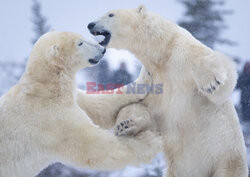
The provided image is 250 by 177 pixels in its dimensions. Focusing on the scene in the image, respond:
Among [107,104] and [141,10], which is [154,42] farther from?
[107,104]

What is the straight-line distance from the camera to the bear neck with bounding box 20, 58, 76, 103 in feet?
8.27

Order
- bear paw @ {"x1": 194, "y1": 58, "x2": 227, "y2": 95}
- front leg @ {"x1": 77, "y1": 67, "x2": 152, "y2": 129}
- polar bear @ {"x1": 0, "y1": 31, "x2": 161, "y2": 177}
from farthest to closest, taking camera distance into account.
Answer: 1. front leg @ {"x1": 77, "y1": 67, "x2": 152, "y2": 129}
2. bear paw @ {"x1": 194, "y1": 58, "x2": 227, "y2": 95}
3. polar bear @ {"x1": 0, "y1": 31, "x2": 161, "y2": 177}

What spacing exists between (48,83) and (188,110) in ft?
3.43

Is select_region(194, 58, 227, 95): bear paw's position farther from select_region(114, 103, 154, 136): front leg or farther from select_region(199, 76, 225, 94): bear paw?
select_region(114, 103, 154, 136): front leg

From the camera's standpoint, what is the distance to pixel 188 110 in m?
2.73

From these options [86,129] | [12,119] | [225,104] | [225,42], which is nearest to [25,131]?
[12,119]

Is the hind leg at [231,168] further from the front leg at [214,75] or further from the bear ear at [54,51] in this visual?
the bear ear at [54,51]

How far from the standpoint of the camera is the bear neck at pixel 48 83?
2520mm

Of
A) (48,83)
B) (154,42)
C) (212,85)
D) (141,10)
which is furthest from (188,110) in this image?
(48,83)

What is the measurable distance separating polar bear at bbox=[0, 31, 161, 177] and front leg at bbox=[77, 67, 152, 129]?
1.14 feet

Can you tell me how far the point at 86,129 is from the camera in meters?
2.39

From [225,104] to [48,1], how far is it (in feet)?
21.1

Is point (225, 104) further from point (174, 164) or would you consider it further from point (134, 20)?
point (134, 20)

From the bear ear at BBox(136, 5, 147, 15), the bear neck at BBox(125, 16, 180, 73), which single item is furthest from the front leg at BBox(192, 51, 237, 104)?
the bear ear at BBox(136, 5, 147, 15)
